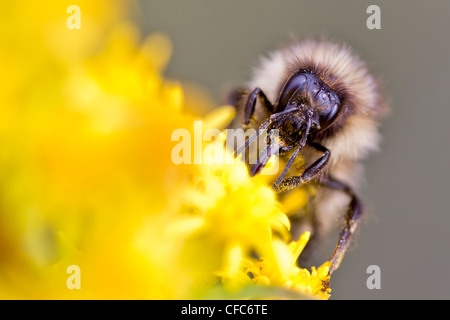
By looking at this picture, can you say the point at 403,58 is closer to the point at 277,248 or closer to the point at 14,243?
the point at 277,248

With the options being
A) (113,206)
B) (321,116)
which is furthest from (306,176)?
(113,206)

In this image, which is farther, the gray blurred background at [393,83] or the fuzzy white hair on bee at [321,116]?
the gray blurred background at [393,83]

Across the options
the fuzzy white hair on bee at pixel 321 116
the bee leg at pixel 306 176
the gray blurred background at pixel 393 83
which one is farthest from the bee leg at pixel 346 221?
the gray blurred background at pixel 393 83

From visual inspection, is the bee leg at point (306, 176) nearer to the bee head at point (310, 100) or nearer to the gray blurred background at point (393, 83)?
the bee head at point (310, 100)

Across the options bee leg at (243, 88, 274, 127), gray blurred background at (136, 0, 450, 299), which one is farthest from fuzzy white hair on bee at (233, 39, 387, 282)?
gray blurred background at (136, 0, 450, 299)

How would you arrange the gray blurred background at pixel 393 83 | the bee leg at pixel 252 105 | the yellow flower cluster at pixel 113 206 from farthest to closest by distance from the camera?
the gray blurred background at pixel 393 83
the bee leg at pixel 252 105
the yellow flower cluster at pixel 113 206

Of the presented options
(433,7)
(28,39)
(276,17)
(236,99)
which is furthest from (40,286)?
(433,7)

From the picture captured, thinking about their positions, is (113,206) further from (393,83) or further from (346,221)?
(393,83)
